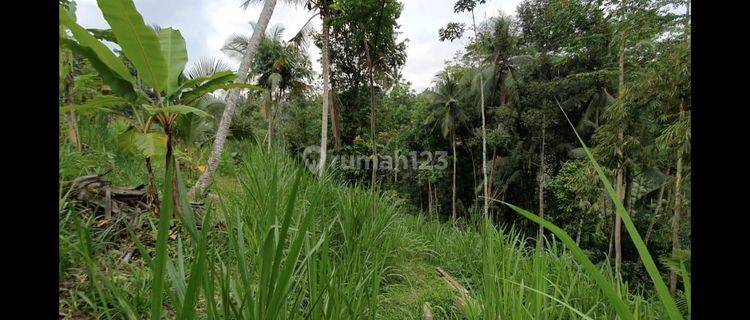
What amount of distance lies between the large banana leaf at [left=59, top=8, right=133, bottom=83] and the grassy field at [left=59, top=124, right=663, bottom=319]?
2.07ft

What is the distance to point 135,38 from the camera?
152 centimetres

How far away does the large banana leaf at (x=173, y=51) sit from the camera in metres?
1.84

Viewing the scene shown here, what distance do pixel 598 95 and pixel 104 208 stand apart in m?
16.8

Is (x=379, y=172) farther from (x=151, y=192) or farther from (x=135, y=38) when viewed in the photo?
(x=135, y=38)

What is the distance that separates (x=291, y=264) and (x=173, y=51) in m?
1.86

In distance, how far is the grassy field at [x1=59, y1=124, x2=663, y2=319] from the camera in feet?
2.34

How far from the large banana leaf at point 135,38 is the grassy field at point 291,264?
689 millimetres

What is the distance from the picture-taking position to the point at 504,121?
16.3 meters

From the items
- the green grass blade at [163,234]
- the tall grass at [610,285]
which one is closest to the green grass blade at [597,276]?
the tall grass at [610,285]

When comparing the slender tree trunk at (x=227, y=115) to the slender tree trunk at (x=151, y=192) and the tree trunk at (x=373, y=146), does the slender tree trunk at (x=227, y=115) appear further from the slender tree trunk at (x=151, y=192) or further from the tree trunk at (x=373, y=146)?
the tree trunk at (x=373, y=146)

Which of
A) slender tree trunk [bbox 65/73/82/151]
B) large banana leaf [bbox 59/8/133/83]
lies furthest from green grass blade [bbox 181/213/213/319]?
slender tree trunk [bbox 65/73/82/151]

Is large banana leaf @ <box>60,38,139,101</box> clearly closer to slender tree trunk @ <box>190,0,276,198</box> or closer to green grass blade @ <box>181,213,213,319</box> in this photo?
green grass blade @ <box>181,213,213,319</box>
